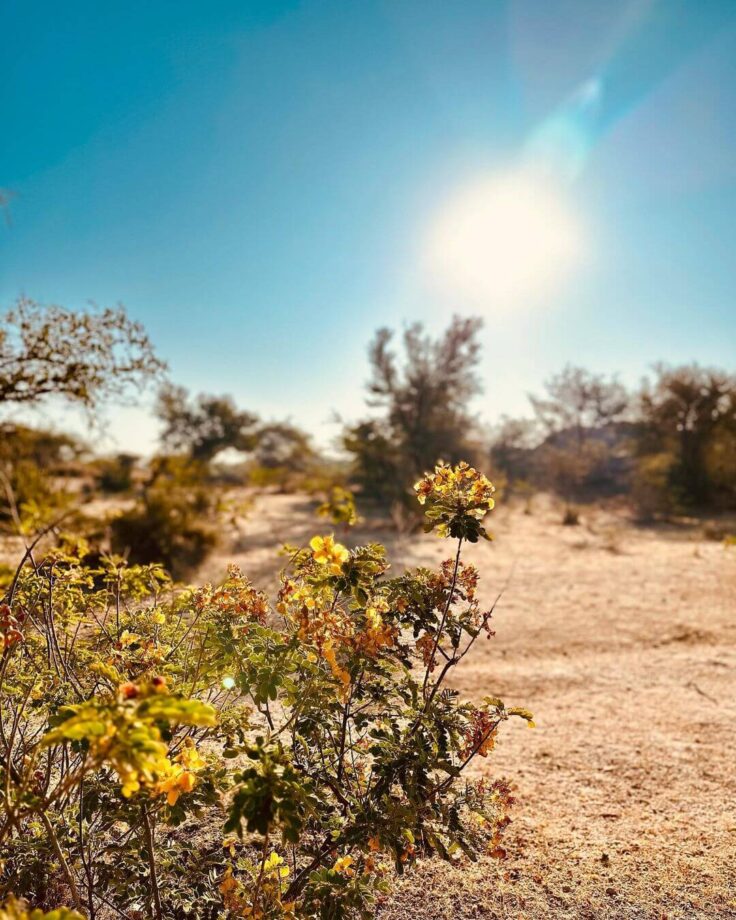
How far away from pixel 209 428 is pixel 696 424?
2369cm

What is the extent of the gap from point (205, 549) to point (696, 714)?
634 cm

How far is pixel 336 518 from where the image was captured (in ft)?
5.46

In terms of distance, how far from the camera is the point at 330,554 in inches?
52.1

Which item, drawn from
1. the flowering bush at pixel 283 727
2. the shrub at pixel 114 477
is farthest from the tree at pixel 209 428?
the flowering bush at pixel 283 727

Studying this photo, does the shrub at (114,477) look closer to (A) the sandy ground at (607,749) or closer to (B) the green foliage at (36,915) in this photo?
(A) the sandy ground at (607,749)

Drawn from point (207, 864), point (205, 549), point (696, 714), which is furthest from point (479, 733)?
point (205, 549)

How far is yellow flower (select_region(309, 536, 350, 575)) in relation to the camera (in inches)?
51.4

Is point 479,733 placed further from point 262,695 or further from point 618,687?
point 618,687

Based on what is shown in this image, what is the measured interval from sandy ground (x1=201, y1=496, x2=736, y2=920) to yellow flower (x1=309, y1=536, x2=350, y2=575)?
0.30 metres

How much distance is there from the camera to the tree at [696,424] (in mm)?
15492

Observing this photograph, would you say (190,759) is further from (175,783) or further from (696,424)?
(696,424)

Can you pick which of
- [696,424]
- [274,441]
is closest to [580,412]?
[696,424]

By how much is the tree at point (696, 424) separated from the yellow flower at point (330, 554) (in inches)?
647

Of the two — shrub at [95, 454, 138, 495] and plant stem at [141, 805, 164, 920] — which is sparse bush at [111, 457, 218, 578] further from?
shrub at [95, 454, 138, 495]
